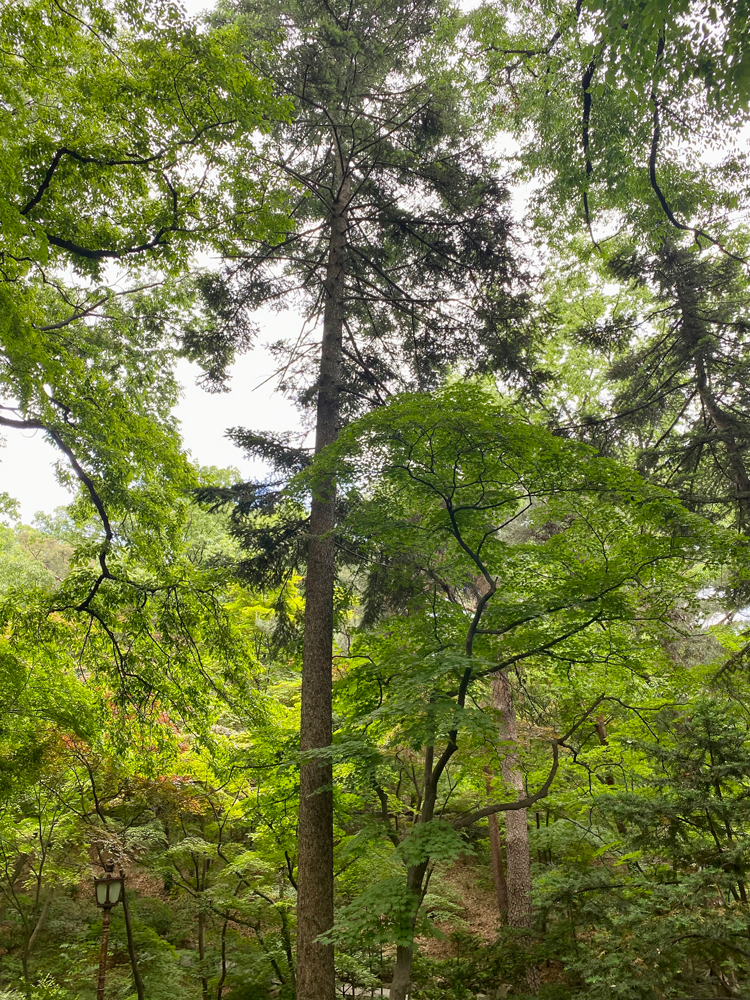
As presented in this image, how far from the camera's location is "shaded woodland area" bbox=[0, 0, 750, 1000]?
4.83 meters

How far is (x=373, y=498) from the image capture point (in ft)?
18.7

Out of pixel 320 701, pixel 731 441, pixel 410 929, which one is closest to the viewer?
pixel 410 929

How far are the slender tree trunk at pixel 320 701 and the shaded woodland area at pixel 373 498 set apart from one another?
0.04m

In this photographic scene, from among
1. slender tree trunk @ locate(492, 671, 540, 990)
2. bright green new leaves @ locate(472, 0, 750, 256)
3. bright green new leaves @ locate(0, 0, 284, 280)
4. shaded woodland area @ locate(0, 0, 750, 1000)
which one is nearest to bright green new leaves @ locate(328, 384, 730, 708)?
shaded woodland area @ locate(0, 0, 750, 1000)

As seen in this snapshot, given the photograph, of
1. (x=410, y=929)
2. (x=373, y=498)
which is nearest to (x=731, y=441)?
(x=373, y=498)

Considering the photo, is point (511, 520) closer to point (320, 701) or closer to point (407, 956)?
point (320, 701)

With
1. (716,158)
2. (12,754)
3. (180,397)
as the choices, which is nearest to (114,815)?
(12,754)

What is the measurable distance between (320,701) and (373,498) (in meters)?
2.33

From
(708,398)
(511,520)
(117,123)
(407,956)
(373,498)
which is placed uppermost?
(117,123)

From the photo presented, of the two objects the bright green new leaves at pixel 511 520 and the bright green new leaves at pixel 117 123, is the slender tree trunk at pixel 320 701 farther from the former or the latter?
the bright green new leaves at pixel 117 123

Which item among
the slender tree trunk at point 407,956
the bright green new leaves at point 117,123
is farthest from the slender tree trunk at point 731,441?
the bright green new leaves at point 117,123

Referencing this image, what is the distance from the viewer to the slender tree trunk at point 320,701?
542 cm

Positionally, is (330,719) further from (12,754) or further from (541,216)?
(541,216)

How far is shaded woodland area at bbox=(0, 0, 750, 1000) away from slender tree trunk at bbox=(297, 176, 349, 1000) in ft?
0.14
